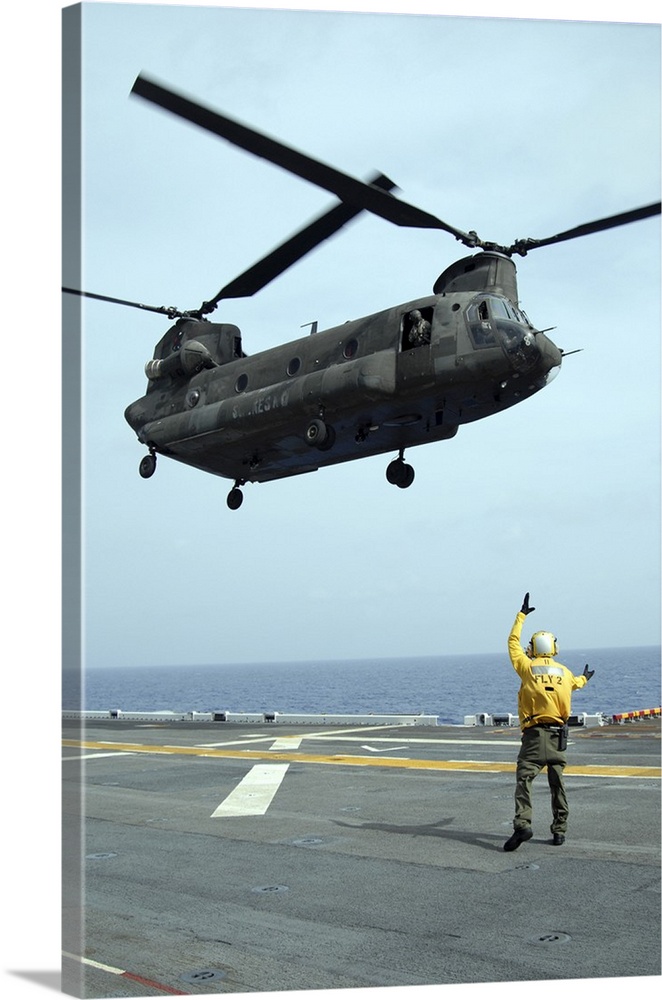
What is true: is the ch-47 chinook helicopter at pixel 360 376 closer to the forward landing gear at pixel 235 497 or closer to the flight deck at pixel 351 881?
the forward landing gear at pixel 235 497

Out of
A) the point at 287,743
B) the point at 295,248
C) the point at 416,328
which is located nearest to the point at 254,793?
the point at 416,328

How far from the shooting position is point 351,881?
8188mm

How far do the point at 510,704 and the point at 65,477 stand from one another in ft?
233

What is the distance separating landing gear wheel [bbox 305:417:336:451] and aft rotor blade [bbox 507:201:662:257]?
11.0ft

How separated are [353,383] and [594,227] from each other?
3566 mm

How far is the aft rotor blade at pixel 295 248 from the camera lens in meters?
12.0

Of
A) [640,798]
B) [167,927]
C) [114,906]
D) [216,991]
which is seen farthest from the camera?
[640,798]

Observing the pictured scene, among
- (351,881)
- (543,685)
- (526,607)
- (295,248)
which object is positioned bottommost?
(351,881)

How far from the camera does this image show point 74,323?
6867 mm

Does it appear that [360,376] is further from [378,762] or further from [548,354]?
[378,762]

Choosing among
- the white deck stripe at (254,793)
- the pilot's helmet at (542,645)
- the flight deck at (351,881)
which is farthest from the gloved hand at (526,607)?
the white deck stripe at (254,793)

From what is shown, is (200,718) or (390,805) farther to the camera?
(200,718)
